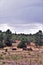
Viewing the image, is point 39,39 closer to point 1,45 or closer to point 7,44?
point 7,44

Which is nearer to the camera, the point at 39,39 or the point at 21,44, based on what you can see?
the point at 21,44

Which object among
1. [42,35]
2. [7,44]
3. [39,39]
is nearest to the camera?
[7,44]

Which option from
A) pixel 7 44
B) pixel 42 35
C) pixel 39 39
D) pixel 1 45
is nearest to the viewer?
pixel 1 45

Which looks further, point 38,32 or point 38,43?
point 38,32

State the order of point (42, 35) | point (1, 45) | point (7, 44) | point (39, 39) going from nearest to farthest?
point (1, 45) < point (7, 44) < point (39, 39) < point (42, 35)

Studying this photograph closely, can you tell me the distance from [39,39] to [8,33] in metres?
11.3

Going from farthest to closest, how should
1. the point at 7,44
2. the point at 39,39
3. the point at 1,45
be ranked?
the point at 39,39, the point at 7,44, the point at 1,45

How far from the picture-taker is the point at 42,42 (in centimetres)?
8438

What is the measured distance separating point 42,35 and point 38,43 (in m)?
16.4

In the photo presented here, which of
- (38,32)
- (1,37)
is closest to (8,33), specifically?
(1,37)

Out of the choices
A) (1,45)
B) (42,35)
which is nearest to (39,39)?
(42,35)

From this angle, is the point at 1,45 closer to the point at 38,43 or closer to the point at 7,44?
the point at 7,44

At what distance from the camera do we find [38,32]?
10556cm

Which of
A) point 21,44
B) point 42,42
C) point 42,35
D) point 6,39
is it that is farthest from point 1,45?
point 42,35
